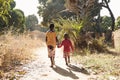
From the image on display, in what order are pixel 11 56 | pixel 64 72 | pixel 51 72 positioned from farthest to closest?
pixel 11 56, pixel 64 72, pixel 51 72

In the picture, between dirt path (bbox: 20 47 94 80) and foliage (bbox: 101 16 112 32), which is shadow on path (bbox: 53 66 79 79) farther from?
foliage (bbox: 101 16 112 32)

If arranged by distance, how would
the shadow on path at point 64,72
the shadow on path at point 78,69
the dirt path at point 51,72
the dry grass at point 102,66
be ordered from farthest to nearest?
the shadow on path at point 78,69 → the dry grass at point 102,66 → the shadow on path at point 64,72 → the dirt path at point 51,72

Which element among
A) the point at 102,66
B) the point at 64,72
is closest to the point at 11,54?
the point at 64,72

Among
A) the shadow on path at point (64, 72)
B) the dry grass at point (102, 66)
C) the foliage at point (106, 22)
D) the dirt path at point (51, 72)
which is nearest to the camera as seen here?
the dirt path at point (51, 72)

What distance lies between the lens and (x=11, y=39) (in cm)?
1348

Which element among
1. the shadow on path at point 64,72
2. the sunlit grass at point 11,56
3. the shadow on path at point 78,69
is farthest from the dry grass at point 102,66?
the sunlit grass at point 11,56

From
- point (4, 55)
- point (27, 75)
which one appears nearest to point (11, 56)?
point (4, 55)

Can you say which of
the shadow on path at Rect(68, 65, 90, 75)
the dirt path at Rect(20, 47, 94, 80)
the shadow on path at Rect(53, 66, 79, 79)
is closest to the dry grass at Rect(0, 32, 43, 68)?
the dirt path at Rect(20, 47, 94, 80)

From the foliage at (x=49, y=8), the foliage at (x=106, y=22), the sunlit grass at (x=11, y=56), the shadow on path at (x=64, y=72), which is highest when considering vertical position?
the foliage at (x=49, y=8)

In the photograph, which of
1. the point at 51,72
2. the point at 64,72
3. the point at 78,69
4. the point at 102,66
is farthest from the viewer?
the point at 102,66

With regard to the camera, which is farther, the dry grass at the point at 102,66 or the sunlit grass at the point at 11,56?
the sunlit grass at the point at 11,56

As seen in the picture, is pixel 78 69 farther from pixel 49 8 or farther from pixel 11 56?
pixel 49 8

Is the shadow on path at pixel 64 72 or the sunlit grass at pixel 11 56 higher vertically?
the sunlit grass at pixel 11 56

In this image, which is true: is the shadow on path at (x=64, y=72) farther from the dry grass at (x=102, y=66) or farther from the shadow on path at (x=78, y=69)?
the dry grass at (x=102, y=66)
